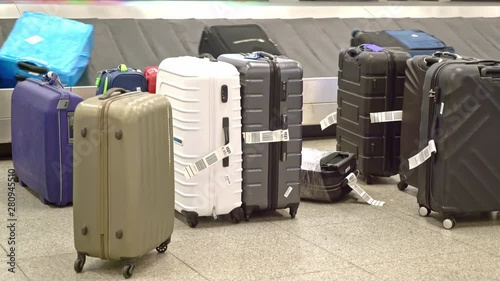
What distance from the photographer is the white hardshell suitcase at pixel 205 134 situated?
4.34 meters

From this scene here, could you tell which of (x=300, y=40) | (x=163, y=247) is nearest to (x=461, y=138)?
(x=163, y=247)

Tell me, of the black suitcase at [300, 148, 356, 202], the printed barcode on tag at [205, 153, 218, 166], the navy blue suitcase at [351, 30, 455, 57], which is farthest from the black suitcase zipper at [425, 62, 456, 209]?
the navy blue suitcase at [351, 30, 455, 57]

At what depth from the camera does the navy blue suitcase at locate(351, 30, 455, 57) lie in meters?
6.95

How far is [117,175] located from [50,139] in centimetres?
134

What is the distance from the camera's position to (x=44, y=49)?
→ 20.5ft

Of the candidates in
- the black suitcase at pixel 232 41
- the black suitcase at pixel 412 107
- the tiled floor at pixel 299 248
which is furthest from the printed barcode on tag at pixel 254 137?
the black suitcase at pixel 232 41

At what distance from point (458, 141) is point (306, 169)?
1.04 m

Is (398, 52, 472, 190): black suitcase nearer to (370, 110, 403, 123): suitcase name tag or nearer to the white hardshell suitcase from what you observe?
(370, 110, 403, 123): suitcase name tag

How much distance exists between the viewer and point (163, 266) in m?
3.81

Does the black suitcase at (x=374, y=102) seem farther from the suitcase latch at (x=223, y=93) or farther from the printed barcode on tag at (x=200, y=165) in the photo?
the printed barcode on tag at (x=200, y=165)

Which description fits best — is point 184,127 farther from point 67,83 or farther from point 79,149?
point 67,83

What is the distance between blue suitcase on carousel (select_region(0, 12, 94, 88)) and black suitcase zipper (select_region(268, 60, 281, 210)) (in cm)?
213

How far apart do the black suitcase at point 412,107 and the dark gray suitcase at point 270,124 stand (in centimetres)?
97

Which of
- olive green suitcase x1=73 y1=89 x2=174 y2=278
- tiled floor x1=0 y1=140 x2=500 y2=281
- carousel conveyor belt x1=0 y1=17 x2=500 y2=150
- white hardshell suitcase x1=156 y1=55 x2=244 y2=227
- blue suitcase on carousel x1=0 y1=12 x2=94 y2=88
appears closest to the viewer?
olive green suitcase x1=73 y1=89 x2=174 y2=278
